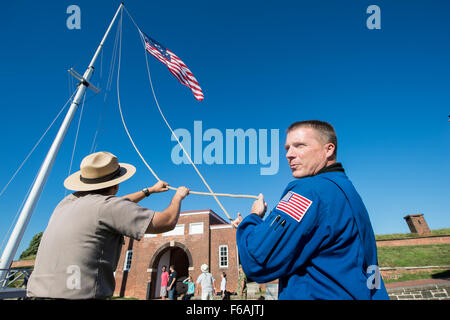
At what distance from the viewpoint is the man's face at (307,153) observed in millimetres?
1832

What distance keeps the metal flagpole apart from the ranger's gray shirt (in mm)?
8487

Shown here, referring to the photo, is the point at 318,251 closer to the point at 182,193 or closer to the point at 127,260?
the point at 182,193

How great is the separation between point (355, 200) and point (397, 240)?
93.8ft

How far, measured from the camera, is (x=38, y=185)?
9.05m

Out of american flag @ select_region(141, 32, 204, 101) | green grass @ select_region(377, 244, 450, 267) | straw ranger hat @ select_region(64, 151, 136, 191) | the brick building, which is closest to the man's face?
straw ranger hat @ select_region(64, 151, 136, 191)

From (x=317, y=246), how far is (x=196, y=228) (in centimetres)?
2543

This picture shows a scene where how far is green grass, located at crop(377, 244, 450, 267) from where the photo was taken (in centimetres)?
1856

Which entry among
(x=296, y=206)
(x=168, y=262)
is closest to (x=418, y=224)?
(x=168, y=262)

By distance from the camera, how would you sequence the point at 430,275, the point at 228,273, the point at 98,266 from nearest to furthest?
the point at 98,266
the point at 430,275
the point at 228,273

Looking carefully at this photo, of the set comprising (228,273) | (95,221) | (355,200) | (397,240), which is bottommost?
(228,273)

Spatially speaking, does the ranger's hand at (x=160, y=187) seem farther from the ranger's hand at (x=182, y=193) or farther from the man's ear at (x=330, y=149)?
the man's ear at (x=330, y=149)
